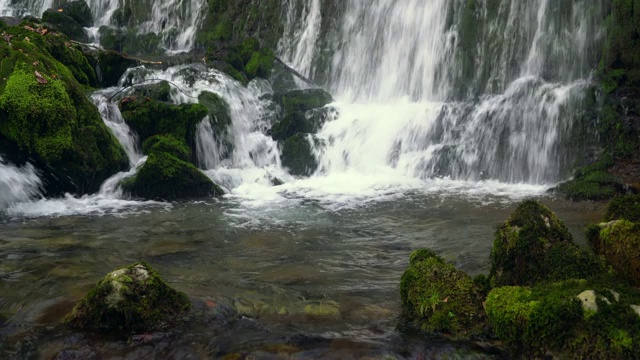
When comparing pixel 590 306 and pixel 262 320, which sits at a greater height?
pixel 590 306

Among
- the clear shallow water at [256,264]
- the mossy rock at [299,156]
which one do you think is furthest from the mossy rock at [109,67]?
the clear shallow water at [256,264]

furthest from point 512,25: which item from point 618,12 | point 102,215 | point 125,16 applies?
point 125,16

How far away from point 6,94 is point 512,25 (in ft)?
42.7

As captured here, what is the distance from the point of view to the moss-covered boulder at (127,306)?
178 inches

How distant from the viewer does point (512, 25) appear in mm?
15117

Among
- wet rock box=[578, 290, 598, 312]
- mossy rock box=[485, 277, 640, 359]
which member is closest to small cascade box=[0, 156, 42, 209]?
mossy rock box=[485, 277, 640, 359]

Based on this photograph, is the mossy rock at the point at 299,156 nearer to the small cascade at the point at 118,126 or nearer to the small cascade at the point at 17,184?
the small cascade at the point at 118,126

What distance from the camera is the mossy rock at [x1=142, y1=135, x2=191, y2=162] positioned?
Answer: 487 inches

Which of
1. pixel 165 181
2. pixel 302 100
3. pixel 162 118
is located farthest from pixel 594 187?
pixel 162 118

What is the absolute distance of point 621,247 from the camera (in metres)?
4.46

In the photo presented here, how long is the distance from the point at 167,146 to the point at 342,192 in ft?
14.2

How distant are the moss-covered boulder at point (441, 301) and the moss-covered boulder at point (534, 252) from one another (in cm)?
41

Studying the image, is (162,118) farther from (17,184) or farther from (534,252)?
(534,252)

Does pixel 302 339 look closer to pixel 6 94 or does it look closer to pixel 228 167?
pixel 6 94
